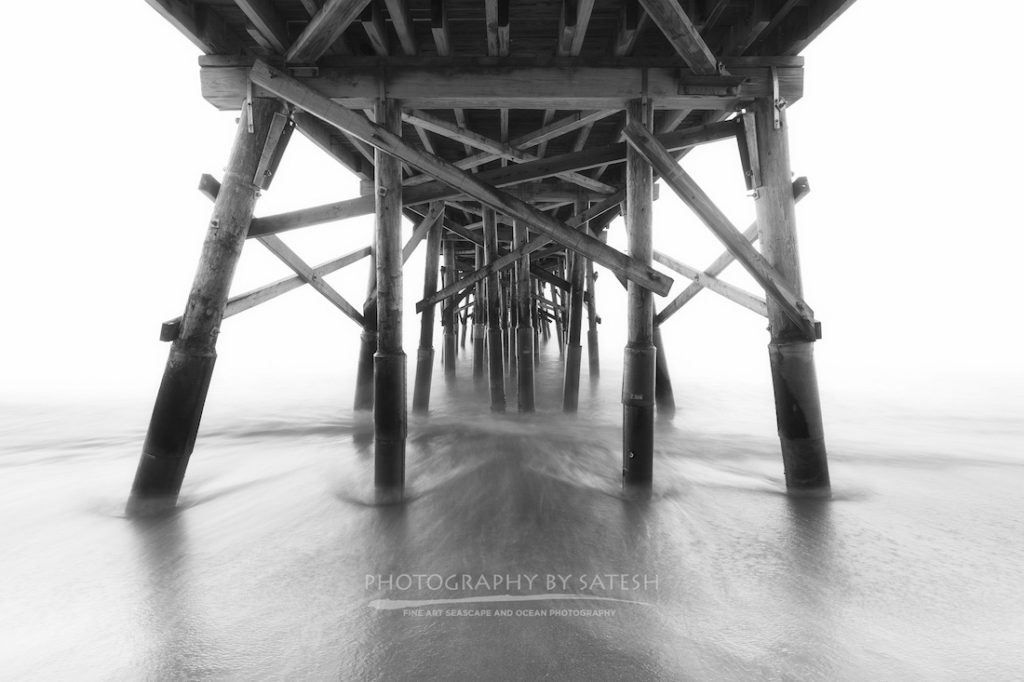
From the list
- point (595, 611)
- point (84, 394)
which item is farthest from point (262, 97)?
point (84, 394)

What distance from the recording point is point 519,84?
10.4ft

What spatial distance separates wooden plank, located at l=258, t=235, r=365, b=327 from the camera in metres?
3.92

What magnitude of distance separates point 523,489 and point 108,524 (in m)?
2.69

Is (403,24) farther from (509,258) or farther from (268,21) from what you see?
(509,258)

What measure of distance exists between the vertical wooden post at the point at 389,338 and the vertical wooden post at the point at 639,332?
5.14 ft

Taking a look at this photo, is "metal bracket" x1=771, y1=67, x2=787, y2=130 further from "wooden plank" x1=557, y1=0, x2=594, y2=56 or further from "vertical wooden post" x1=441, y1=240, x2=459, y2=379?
"vertical wooden post" x1=441, y1=240, x2=459, y2=379

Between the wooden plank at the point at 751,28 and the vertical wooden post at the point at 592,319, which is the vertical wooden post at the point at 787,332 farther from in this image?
the vertical wooden post at the point at 592,319

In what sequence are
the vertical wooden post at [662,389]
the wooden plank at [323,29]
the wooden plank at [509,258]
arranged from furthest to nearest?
the vertical wooden post at [662,389], the wooden plank at [509,258], the wooden plank at [323,29]

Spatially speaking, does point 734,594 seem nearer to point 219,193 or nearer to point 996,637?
point 996,637

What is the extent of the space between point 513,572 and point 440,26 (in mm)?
3116

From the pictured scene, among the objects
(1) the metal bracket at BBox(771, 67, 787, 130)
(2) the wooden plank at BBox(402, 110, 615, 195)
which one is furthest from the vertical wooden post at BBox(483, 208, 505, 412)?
(1) the metal bracket at BBox(771, 67, 787, 130)

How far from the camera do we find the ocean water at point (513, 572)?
5.70 ft

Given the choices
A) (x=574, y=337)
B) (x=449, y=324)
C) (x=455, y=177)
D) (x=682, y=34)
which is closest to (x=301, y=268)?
(x=455, y=177)

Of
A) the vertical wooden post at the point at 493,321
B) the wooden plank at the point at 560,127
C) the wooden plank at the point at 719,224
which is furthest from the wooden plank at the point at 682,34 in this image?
the vertical wooden post at the point at 493,321
